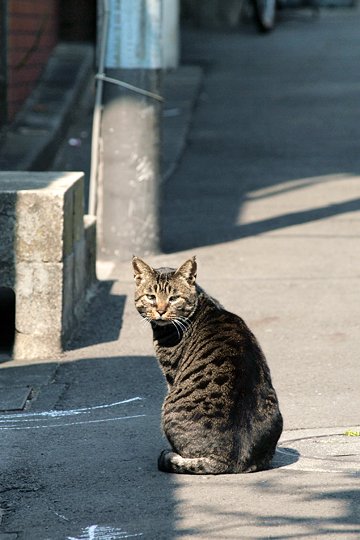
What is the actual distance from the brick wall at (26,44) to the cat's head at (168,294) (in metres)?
9.95

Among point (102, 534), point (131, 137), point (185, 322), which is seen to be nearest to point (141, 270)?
point (185, 322)

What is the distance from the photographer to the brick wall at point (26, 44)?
1636 centimetres

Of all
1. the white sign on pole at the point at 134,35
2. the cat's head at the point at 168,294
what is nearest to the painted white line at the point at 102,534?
the cat's head at the point at 168,294

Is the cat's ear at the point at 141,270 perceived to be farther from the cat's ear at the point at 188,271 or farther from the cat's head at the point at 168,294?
the cat's ear at the point at 188,271

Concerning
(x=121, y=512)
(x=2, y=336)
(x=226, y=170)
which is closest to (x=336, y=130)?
(x=226, y=170)

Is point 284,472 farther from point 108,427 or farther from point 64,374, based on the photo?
point 64,374

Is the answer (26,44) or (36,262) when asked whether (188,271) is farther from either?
(26,44)

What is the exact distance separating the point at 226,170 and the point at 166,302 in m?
9.34

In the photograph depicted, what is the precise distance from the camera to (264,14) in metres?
27.1

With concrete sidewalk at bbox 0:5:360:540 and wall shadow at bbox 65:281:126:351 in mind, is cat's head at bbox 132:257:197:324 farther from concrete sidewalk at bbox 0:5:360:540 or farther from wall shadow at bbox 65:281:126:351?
wall shadow at bbox 65:281:126:351

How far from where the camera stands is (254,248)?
39.2ft

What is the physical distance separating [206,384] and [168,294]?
2.00 feet

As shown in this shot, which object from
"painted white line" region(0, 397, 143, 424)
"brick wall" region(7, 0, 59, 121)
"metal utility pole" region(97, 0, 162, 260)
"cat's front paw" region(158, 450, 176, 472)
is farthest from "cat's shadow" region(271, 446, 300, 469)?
"brick wall" region(7, 0, 59, 121)

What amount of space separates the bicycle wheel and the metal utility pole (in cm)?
1560
